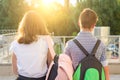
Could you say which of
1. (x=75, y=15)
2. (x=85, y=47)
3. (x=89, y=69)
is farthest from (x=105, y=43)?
(x=75, y=15)

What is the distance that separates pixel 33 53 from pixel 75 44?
16.5 inches

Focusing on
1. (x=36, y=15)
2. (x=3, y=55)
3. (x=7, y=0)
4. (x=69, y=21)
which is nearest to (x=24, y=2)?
(x=7, y=0)

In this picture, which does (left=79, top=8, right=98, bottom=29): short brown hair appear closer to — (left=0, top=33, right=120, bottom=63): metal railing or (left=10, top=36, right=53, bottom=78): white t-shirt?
(left=10, top=36, right=53, bottom=78): white t-shirt

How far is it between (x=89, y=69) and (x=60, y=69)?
0.27 metres

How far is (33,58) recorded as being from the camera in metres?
3.50

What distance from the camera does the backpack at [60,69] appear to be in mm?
3268

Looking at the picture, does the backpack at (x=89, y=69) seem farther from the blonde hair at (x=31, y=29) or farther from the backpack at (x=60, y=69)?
the blonde hair at (x=31, y=29)

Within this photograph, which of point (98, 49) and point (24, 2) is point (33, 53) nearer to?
point (98, 49)

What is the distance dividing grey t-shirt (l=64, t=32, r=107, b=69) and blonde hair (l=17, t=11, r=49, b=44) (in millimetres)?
286

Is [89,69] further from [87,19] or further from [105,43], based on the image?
[105,43]

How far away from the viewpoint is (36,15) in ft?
11.6

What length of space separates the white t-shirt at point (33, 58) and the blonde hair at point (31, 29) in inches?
2.1

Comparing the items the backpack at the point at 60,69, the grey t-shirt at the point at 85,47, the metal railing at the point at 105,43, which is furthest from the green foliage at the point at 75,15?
the backpack at the point at 60,69

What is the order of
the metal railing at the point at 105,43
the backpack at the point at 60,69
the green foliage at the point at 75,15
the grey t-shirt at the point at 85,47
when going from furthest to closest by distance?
1. the green foliage at the point at 75,15
2. the metal railing at the point at 105,43
3. the grey t-shirt at the point at 85,47
4. the backpack at the point at 60,69
